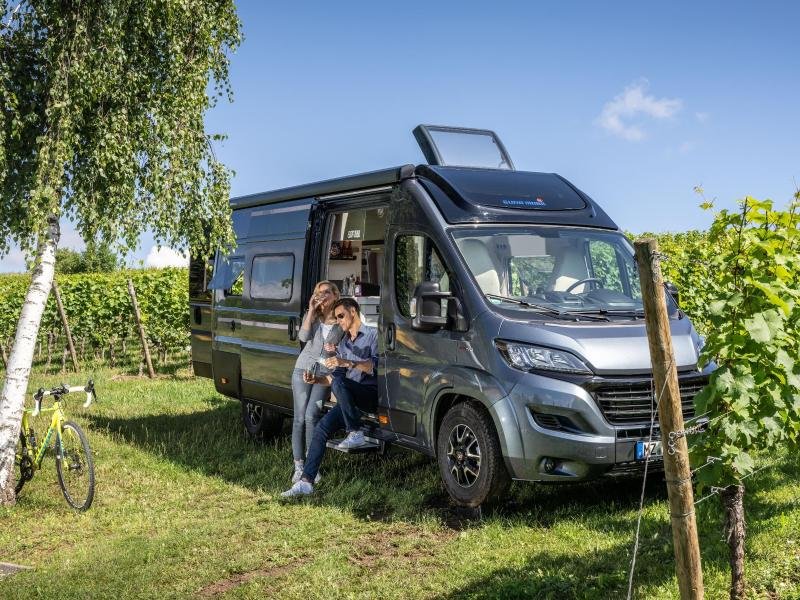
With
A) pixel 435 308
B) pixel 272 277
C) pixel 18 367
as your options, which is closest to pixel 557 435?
pixel 435 308

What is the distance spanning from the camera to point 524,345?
22.6ft

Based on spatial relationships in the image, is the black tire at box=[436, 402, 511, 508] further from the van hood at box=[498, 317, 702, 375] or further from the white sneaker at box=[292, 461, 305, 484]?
the white sneaker at box=[292, 461, 305, 484]

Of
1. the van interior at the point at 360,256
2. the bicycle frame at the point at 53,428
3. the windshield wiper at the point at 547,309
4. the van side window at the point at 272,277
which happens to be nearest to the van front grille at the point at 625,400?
the windshield wiper at the point at 547,309

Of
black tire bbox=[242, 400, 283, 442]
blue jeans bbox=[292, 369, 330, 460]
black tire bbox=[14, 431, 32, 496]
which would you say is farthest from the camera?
black tire bbox=[242, 400, 283, 442]

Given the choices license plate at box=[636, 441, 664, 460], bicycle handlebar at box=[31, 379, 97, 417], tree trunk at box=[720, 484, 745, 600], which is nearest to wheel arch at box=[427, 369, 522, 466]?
license plate at box=[636, 441, 664, 460]

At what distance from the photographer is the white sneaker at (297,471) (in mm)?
8882

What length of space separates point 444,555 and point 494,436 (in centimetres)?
105

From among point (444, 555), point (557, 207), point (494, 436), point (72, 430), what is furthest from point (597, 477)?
point (72, 430)

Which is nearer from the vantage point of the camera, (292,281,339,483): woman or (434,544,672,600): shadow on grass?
(434,544,672,600): shadow on grass

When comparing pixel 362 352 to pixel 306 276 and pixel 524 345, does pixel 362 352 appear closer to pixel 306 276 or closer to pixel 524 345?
pixel 306 276

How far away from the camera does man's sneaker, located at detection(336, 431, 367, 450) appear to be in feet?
28.7

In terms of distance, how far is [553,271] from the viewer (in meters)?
7.67

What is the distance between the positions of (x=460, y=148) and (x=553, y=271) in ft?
6.49

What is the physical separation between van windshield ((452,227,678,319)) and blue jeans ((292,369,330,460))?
2.46 meters
